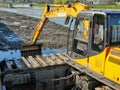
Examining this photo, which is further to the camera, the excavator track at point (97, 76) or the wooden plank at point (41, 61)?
the wooden plank at point (41, 61)

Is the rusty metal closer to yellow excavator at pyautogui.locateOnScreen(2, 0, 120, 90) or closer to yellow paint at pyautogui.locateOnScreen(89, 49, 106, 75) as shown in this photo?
yellow excavator at pyautogui.locateOnScreen(2, 0, 120, 90)

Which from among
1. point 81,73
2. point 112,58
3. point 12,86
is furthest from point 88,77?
point 12,86

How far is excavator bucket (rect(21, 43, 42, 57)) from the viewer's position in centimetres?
1221

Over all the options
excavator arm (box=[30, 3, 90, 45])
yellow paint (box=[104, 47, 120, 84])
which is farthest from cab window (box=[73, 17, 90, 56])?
yellow paint (box=[104, 47, 120, 84])

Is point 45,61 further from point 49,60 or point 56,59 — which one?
point 56,59

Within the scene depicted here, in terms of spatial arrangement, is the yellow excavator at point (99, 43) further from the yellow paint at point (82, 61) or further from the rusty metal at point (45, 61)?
the rusty metal at point (45, 61)

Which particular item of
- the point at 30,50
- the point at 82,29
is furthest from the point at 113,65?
the point at 30,50

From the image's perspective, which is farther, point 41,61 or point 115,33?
point 41,61

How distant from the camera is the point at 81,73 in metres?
7.56

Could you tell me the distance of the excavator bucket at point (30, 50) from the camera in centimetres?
1221

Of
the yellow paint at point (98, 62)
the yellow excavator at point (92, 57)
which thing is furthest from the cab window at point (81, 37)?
the yellow paint at point (98, 62)

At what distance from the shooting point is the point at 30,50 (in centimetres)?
1227

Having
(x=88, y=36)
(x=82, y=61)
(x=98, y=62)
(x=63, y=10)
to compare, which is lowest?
(x=82, y=61)

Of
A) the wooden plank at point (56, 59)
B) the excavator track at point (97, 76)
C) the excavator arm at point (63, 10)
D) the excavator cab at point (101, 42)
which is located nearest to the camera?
the excavator track at point (97, 76)
